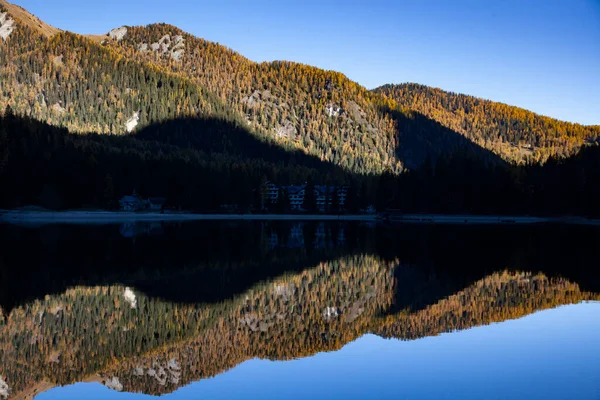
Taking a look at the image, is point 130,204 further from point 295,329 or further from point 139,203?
point 295,329

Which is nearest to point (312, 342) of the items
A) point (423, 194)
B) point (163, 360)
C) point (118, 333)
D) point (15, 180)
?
point (163, 360)

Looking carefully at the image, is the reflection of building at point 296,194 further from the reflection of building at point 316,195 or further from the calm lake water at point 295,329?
the calm lake water at point 295,329

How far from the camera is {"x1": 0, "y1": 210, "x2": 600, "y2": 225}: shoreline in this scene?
102 m

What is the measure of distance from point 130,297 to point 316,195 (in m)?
122

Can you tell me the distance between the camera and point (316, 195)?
14712 cm

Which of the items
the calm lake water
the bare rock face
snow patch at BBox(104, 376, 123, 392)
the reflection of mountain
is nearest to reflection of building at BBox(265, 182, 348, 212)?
the calm lake water

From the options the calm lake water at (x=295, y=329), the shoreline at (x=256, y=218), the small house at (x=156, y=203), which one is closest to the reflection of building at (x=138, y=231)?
the shoreline at (x=256, y=218)

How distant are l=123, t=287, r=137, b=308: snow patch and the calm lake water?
0.12 m

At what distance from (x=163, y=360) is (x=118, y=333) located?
3078 mm

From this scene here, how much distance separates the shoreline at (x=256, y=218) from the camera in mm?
102062

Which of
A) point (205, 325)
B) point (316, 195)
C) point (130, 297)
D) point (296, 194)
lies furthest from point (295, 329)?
point (296, 194)

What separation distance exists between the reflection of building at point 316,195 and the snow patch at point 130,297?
11161 centimetres

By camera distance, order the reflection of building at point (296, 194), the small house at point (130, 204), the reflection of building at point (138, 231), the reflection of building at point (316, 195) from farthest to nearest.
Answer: the reflection of building at point (296, 194) → the reflection of building at point (316, 195) → the small house at point (130, 204) → the reflection of building at point (138, 231)

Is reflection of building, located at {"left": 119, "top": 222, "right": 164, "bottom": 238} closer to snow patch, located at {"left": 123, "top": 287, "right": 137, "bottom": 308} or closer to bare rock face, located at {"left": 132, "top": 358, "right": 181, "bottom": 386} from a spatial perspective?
snow patch, located at {"left": 123, "top": 287, "right": 137, "bottom": 308}
